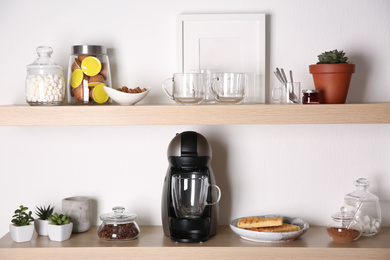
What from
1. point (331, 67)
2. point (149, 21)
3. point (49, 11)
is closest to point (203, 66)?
point (149, 21)

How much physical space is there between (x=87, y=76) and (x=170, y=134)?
1.20 feet

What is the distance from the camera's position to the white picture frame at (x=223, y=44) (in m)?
1.90

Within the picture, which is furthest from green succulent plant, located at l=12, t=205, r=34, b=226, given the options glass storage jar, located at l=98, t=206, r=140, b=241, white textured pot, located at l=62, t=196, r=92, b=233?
glass storage jar, located at l=98, t=206, r=140, b=241

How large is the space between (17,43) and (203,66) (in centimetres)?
68

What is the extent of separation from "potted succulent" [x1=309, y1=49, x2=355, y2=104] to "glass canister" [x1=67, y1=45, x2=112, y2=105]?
0.72 m

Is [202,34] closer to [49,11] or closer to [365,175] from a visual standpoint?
[49,11]

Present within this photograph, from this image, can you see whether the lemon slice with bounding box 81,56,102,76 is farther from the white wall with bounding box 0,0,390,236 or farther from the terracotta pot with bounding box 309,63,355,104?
the terracotta pot with bounding box 309,63,355,104

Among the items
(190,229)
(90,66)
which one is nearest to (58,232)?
(190,229)

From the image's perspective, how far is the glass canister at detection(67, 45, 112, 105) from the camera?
5.98ft

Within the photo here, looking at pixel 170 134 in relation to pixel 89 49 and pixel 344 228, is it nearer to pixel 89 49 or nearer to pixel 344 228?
pixel 89 49

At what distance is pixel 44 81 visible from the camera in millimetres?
1777

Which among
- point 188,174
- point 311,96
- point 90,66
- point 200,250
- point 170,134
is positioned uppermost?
point 90,66

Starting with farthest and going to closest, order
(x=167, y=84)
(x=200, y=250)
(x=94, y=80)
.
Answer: (x=167, y=84) < (x=94, y=80) < (x=200, y=250)

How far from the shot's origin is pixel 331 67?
1.76 metres
